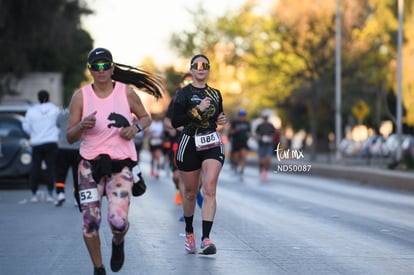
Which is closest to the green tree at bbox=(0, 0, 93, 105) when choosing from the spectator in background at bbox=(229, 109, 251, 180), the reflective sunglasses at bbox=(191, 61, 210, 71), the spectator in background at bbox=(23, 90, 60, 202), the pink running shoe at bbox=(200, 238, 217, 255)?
the spectator in background at bbox=(229, 109, 251, 180)

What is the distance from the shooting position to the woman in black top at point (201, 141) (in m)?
9.92

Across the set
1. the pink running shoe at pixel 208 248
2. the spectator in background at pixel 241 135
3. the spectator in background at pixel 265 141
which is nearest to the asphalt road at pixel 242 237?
the pink running shoe at pixel 208 248

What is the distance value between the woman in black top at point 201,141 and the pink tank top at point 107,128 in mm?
2032

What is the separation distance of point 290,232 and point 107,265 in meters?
3.75

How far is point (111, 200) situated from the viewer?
7672 millimetres

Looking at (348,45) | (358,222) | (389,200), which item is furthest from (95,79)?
(348,45)

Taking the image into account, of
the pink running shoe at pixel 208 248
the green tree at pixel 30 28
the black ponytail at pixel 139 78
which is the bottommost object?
the pink running shoe at pixel 208 248

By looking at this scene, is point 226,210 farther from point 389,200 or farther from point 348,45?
point 348,45

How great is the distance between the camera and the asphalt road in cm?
920

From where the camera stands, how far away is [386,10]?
54.1 meters

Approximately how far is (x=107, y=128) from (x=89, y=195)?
545 millimetres

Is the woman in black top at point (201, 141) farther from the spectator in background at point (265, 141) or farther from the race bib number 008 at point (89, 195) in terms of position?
the spectator in background at point (265, 141)

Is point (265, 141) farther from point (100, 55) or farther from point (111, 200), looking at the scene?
point (111, 200)

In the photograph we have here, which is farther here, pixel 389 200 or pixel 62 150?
pixel 389 200
